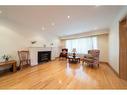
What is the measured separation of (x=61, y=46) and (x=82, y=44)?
7.32 feet

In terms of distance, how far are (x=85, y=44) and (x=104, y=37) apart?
1.61 meters

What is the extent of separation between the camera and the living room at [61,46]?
118 inches

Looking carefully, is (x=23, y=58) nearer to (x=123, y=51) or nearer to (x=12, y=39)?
(x=12, y=39)

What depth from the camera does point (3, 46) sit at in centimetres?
430

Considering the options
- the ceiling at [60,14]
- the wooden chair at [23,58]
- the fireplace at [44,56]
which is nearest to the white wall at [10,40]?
the wooden chair at [23,58]

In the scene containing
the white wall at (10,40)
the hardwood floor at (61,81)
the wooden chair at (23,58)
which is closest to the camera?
the hardwood floor at (61,81)

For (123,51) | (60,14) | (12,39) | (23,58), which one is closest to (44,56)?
(23,58)

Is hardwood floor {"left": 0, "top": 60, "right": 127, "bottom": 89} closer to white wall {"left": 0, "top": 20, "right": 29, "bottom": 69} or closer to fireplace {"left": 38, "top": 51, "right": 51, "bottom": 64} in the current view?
white wall {"left": 0, "top": 20, "right": 29, "bottom": 69}

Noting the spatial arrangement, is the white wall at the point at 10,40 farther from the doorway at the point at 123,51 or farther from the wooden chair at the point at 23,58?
the doorway at the point at 123,51

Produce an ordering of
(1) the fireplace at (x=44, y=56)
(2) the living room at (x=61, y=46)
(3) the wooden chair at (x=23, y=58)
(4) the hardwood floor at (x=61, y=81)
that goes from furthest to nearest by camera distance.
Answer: (1) the fireplace at (x=44, y=56)
(3) the wooden chair at (x=23, y=58)
(2) the living room at (x=61, y=46)
(4) the hardwood floor at (x=61, y=81)

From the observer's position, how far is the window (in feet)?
23.4

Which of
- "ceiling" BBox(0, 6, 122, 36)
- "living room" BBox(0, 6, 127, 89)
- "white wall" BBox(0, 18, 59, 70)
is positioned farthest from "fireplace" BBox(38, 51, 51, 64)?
"ceiling" BBox(0, 6, 122, 36)
